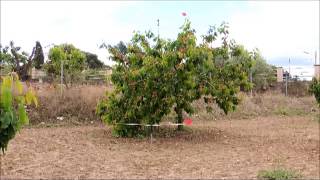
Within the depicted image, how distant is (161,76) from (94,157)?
10.6 feet

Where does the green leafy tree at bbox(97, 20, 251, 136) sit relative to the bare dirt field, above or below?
above

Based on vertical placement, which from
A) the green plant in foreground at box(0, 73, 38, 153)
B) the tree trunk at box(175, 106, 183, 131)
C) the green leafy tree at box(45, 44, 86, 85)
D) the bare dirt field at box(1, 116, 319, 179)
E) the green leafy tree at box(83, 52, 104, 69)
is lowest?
the bare dirt field at box(1, 116, 319, 179)

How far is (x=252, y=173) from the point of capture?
26.4ft

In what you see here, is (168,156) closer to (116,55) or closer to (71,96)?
(116,55)

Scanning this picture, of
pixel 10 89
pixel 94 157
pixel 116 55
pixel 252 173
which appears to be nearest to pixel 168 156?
pixel 94 157

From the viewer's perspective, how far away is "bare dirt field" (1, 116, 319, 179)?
315 inches

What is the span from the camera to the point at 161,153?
10195 millimetres

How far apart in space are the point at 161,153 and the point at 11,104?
7.37 m

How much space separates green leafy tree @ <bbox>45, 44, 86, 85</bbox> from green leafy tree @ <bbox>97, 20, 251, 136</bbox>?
6115 millimetres

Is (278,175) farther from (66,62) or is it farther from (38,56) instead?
(38,56)

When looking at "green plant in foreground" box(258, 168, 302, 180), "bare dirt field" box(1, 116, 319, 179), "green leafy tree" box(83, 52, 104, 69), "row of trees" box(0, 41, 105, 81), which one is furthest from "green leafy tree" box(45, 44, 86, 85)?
"green plant in foreground" box(258, 168, 302, 180)

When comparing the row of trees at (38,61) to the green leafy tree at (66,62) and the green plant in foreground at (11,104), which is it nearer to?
the green leafy tree at (66,62)

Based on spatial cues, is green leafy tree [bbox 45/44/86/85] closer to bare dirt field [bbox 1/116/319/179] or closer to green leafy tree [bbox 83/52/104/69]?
bare dirt field [bbox 1/116/319/179]

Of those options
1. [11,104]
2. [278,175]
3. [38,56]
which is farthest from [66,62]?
[11,104]
